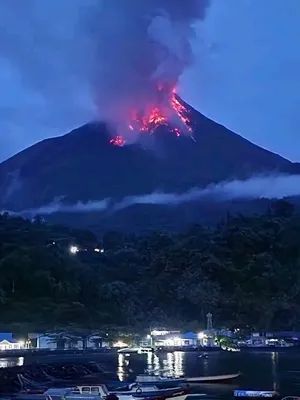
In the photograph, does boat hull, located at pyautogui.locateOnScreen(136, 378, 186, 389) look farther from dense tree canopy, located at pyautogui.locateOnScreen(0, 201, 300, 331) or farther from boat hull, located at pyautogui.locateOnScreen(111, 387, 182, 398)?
dense tree canopy, located at pyautogui.locateOnScreen(0, 201, 300, 331)

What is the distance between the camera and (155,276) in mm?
137375

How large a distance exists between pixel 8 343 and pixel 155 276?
174 ft

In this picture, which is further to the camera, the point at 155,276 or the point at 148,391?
the point at 155,276

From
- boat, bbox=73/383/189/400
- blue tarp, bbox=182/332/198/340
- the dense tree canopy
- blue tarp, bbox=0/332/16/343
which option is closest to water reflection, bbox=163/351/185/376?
blue tarp, bbox=182/332/198/340

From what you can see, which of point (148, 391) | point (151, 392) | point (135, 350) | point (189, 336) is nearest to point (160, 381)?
point (148, 391)

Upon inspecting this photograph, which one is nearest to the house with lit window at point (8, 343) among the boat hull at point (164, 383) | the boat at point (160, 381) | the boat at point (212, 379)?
the boat at point (212, 379)

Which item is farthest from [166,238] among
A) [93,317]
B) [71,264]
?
[93,317]

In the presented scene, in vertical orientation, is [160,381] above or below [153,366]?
above

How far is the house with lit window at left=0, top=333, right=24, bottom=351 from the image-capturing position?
87125 millimetres

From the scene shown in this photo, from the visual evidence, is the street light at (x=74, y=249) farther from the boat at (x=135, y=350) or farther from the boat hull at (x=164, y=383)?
the boat hull at (x=164, y=383)

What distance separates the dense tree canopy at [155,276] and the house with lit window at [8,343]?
179 inches

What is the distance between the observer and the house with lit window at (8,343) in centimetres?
8712

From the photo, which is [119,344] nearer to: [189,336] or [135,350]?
[135,350]

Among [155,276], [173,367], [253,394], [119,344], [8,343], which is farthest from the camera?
[155,276]
